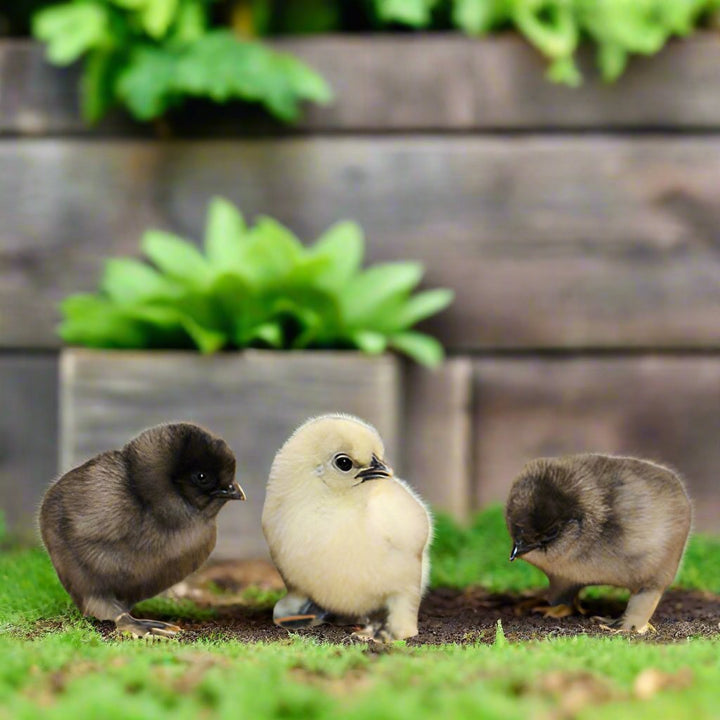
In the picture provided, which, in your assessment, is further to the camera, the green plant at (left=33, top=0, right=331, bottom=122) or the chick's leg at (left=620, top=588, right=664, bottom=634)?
the green plant at (left=33, top=0, right=331, bottom=122)

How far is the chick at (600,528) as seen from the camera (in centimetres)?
356

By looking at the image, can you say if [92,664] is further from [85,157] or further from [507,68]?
[507,68]

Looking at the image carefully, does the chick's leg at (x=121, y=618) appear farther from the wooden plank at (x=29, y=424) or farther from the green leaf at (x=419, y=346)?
the wooden plank at (x=29, y=424)

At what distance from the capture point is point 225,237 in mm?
5375

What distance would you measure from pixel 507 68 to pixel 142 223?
6.76 feet

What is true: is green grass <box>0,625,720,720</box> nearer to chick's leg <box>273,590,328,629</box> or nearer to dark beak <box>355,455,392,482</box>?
chick's leg <box>273,590,328,629</box>

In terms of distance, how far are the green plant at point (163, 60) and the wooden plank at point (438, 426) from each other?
1537 mm

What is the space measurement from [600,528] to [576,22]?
10.3ft

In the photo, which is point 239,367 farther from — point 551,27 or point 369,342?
point 551,27

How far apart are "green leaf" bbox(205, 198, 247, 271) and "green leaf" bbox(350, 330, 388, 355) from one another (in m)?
0.64

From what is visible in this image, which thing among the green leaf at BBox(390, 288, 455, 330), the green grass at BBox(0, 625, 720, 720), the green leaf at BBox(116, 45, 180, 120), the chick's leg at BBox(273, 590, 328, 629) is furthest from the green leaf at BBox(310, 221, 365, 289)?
the green grass at BBox(0, 625, 720, 720)

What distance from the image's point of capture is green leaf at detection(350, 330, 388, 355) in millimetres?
5102

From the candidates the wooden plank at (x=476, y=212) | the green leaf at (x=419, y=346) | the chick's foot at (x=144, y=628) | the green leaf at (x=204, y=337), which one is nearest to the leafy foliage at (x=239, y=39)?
the wooden plank at (x=476, y=212)

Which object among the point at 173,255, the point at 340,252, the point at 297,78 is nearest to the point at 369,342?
the point at 340,252
